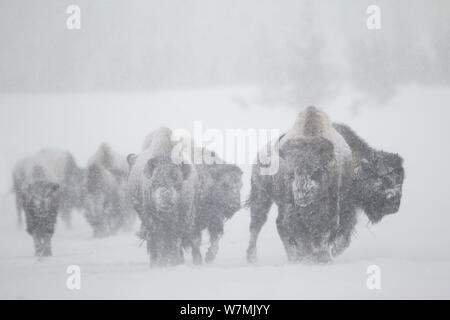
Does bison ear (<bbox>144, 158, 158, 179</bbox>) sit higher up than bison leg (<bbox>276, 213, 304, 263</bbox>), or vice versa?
bison ear (<bbox>144, 158, 158, 179</bbox>)

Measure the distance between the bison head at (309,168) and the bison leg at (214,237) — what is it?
4.59 ft

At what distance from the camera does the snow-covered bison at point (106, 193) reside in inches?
381

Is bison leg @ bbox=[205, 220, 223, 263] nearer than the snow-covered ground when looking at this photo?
No

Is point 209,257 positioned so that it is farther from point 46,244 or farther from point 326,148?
point 46,244

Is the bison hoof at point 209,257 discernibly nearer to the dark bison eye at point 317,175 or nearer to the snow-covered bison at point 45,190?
the dark bison eye at point 317,175

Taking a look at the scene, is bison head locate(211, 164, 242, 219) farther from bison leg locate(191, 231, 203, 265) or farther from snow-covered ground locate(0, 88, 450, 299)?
bison leg locate(191, 231, 203, 265)

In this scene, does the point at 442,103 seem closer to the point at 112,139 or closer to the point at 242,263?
the point at 242,263

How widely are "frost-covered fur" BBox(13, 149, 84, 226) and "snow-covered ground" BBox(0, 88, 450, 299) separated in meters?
0.17

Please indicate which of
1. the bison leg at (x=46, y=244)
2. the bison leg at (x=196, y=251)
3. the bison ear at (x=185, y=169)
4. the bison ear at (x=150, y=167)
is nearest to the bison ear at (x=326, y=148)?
the bison ear at (x=185, y=169)

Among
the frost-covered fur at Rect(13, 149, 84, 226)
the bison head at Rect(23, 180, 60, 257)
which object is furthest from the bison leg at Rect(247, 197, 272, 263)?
the bison head at Rect(23, 180, 60, 257)

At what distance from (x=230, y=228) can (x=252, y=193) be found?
22.8 inches

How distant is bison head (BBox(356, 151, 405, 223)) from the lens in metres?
8.41

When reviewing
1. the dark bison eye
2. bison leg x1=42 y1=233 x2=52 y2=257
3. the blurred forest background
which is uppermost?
the blurred forest background

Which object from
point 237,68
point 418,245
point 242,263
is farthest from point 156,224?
point 418,245
